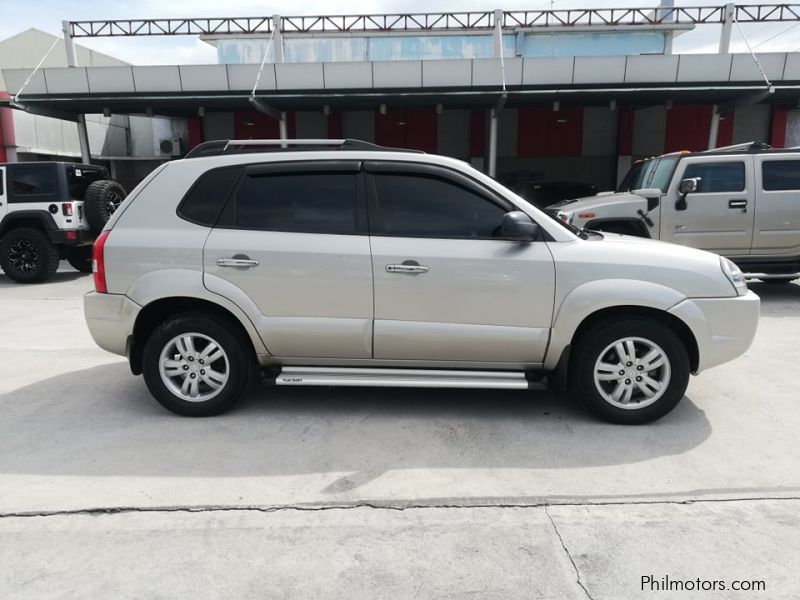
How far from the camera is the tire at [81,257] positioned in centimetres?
1097

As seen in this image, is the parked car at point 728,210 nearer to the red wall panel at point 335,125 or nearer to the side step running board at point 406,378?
the side step running board at point 406,378

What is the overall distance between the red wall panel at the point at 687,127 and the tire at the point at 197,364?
62.0 ft

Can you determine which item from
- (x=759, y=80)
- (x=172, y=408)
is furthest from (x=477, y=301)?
(x=759, y=80)

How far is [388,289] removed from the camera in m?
3.87

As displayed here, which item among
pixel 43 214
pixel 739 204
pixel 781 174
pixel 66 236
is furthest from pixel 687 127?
pixel 43 214

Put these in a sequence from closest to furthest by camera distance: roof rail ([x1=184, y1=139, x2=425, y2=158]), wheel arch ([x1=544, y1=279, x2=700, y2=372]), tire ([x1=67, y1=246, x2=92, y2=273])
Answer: wheel arch ([x1=544, y1=279, x2=700, y2=372]) → roof rail ([x1=184, y1=139, x2=425, y2=158]) → tire ([x1=67, y1=246, x2=92, y2=273])

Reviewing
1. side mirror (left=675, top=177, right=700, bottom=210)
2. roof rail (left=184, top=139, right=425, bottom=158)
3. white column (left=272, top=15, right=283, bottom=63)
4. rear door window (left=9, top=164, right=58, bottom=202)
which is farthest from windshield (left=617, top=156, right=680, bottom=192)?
white column (left=272, top=15, right=283, bottom=63)

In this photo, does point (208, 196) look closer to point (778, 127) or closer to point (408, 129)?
point (408, 129)

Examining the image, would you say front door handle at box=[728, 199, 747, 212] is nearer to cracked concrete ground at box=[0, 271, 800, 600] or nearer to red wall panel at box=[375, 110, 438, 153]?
cracked concrete ground at box=[0, 271, 800, 600]

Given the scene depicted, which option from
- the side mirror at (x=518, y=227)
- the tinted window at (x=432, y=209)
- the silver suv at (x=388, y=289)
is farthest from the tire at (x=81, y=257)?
the side mirror at (x=518, y=227)

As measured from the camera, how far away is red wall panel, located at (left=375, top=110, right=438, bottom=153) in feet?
63.8

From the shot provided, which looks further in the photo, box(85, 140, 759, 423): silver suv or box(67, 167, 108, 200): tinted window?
box(67, 167, 108, 200): tinted window

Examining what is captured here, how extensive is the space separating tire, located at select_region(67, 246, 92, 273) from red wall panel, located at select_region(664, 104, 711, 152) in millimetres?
17368

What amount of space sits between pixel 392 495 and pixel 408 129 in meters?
17.9
